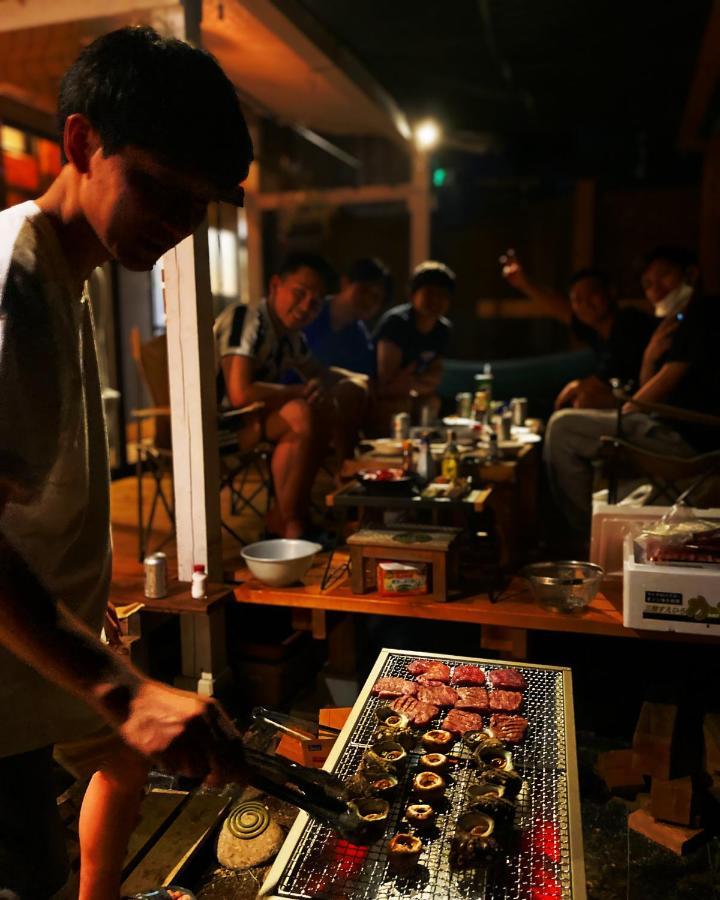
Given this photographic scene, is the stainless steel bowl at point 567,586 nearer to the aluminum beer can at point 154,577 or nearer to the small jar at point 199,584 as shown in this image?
the small jar at point 199,584

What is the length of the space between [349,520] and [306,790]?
3.50 metres

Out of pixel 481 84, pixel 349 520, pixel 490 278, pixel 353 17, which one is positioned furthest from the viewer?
pixel 490 278

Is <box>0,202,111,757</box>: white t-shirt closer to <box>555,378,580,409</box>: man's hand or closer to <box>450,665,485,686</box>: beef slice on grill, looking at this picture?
<box>450,665,485,686</box>: beef slice on grill

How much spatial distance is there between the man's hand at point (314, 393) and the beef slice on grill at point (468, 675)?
2319 mm

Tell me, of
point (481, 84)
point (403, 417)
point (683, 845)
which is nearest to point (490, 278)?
point (481, 84)

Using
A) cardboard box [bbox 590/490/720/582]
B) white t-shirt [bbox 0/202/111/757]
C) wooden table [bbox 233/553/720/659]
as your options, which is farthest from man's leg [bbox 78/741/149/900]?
cardboard box [bbox 590/490/720/582]

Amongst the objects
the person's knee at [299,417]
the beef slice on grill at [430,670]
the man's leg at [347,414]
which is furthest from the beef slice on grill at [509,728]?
the man's leg at [347,414]

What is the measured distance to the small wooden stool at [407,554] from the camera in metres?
3.73

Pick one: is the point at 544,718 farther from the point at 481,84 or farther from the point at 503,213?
the point at 503,213

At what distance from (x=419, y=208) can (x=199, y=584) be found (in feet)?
22.7

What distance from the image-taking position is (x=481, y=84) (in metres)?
9.81

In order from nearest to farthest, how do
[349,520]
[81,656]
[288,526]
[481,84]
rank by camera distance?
[81,656], [288,526], [349,520], [481,84]

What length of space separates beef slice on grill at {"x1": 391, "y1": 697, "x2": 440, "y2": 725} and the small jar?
148 cm

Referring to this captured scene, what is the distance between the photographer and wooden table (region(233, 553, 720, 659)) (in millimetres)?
3506
